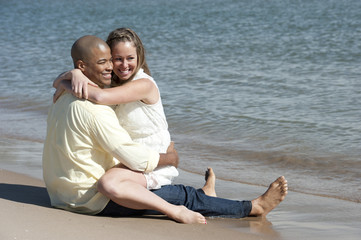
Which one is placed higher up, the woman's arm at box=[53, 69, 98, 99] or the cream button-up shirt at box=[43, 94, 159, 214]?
the woman's arm at box=[53, 69, 98, 99]

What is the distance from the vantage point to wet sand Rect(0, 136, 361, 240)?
3480mm

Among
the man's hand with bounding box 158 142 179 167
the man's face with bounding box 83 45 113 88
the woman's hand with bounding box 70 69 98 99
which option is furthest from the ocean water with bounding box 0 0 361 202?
the woman's hand with bounding box 70 69 98 99

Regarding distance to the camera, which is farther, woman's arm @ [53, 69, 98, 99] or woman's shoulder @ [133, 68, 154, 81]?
woman's shoulder @ [133, 68, 154, 81]

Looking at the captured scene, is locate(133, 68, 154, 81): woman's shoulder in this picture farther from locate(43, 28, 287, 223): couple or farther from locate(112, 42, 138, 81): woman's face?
locate(43, 28, 287, 223): couple

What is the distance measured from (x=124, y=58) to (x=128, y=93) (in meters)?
→ 0.31

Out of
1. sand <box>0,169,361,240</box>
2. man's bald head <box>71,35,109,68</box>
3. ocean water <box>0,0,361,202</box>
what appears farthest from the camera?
ocean water <box>0,0,361,202</box>

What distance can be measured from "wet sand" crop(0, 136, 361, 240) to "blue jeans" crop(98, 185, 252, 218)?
55mm

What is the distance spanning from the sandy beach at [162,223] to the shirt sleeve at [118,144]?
0.38 m

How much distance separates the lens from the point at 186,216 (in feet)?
12.8

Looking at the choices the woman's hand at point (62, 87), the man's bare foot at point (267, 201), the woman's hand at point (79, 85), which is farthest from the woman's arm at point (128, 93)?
the man's bare foot at point (267, 201)

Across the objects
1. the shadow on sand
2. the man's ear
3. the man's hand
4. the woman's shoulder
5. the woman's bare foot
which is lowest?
the shadow on sand

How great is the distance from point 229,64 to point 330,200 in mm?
8313

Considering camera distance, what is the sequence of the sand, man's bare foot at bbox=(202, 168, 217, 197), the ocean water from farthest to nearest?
the ocean water → man's bare foot at bbox=(202, 168, 217, 197) → the sand

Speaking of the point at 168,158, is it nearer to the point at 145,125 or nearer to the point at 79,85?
the point at 145,125
